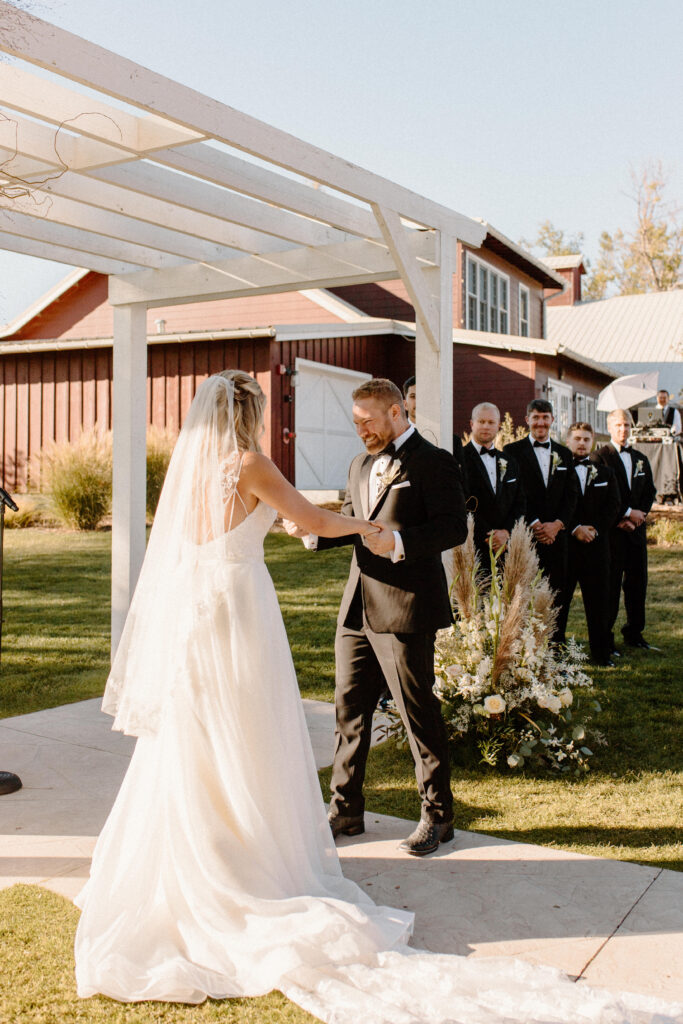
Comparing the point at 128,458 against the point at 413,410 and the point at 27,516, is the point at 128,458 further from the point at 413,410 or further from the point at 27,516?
the point at 27,516

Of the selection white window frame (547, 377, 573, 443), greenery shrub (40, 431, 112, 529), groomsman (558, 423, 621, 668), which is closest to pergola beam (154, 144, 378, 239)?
groomsman (558, 423, 621, 668)

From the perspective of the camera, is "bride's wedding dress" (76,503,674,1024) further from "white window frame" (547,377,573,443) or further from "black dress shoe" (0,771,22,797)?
"white window frame" (547,377,573,443)

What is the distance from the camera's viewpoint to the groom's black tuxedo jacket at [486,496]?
673 centimetres

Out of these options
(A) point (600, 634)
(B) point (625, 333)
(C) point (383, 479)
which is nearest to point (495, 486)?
(A) point (600, 634)

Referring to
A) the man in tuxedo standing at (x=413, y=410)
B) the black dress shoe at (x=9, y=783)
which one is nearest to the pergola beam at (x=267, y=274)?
the man in tuxedo standing at (x=413, y=410)

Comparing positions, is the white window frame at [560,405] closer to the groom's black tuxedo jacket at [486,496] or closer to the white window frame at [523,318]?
the white window frame at [523,318]

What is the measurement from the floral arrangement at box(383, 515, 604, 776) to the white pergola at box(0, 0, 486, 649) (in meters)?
0.89

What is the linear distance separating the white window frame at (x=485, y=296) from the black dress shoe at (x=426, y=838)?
18.5 metres

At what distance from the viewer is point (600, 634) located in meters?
7.80

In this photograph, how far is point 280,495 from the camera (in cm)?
348

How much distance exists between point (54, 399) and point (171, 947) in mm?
18291

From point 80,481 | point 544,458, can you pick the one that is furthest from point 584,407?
point 544,458

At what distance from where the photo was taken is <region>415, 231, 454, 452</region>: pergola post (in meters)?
5.49

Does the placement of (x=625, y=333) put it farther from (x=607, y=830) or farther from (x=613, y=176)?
(x=607, y=830)
